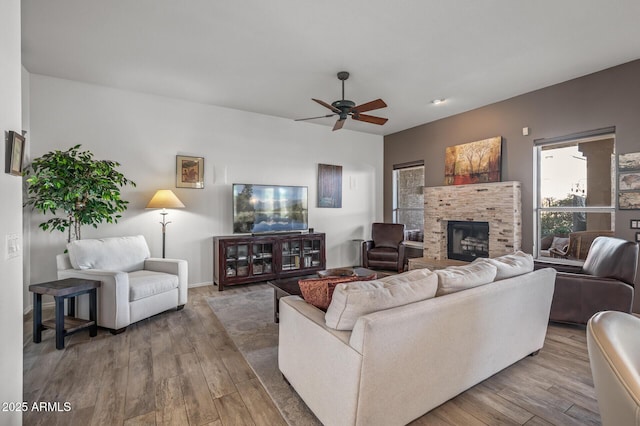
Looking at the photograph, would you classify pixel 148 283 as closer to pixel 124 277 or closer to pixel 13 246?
pixel 124 277

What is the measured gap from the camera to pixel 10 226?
1439mm

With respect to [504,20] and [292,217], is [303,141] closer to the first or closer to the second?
[292,217]

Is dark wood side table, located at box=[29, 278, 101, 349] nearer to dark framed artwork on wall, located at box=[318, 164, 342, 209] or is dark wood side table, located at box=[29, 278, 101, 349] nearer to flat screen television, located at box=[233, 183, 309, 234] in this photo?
flat screen television, located at box=[233, 183, 309, 234]

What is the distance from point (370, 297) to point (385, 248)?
14.0 feet

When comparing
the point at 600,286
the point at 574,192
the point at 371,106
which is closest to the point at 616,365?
the point at 600,286

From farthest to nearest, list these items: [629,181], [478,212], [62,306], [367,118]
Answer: [478,212]
[367,118]
[629,181]
[62,306]

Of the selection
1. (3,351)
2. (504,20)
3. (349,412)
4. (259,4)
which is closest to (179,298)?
(3,351)

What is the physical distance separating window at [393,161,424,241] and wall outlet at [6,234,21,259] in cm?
568

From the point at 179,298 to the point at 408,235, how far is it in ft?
14.7

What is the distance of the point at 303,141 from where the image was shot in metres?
5.62

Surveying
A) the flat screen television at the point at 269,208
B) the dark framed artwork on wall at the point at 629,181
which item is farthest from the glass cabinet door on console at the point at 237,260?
the dark framed artwork on wall at the point at 629,181

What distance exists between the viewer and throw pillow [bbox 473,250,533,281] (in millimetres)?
2184

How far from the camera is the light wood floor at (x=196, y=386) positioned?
1.75 metres

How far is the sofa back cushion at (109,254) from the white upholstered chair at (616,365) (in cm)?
392
